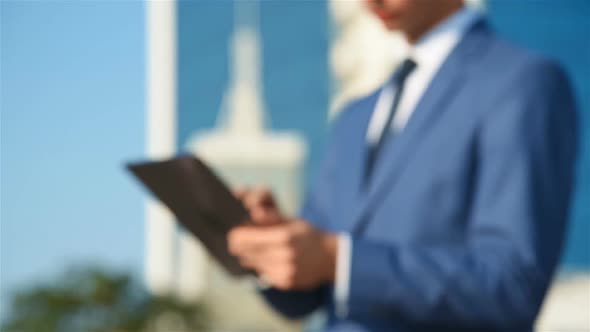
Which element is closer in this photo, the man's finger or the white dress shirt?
the man's finger

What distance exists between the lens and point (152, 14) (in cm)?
5072

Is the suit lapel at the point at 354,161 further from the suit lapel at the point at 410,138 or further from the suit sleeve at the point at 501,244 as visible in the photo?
the suit sleeve at the point at 501,244

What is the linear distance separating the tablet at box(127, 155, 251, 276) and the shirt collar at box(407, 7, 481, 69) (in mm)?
488

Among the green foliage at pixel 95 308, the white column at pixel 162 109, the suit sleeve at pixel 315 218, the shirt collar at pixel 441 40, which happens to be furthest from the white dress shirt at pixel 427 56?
the white column at pixel 162 109

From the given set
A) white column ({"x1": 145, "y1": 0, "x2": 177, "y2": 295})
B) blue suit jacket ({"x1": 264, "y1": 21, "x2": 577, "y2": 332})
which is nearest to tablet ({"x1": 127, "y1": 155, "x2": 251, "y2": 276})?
blue suit jacket ({"x1": 264, "y1": 21, "x2": 577, "y2": 332})

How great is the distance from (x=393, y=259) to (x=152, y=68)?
169 feet

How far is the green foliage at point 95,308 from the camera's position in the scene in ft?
71.0

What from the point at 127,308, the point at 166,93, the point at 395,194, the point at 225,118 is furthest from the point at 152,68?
the point at 395,194

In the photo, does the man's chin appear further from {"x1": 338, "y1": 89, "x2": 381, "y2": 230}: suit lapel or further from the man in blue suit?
{"x1": 338, "y1": 89, "x2": 381, "y2": 230}: suit lapel

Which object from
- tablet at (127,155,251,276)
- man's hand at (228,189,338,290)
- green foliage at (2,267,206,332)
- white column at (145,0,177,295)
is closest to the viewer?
man's hand at (228,189,338,290)

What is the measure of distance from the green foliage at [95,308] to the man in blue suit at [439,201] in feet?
65.9

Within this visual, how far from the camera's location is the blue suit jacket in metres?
1.61

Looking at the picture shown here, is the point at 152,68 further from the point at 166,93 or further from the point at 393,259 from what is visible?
the point at 393,259

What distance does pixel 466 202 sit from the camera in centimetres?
177
